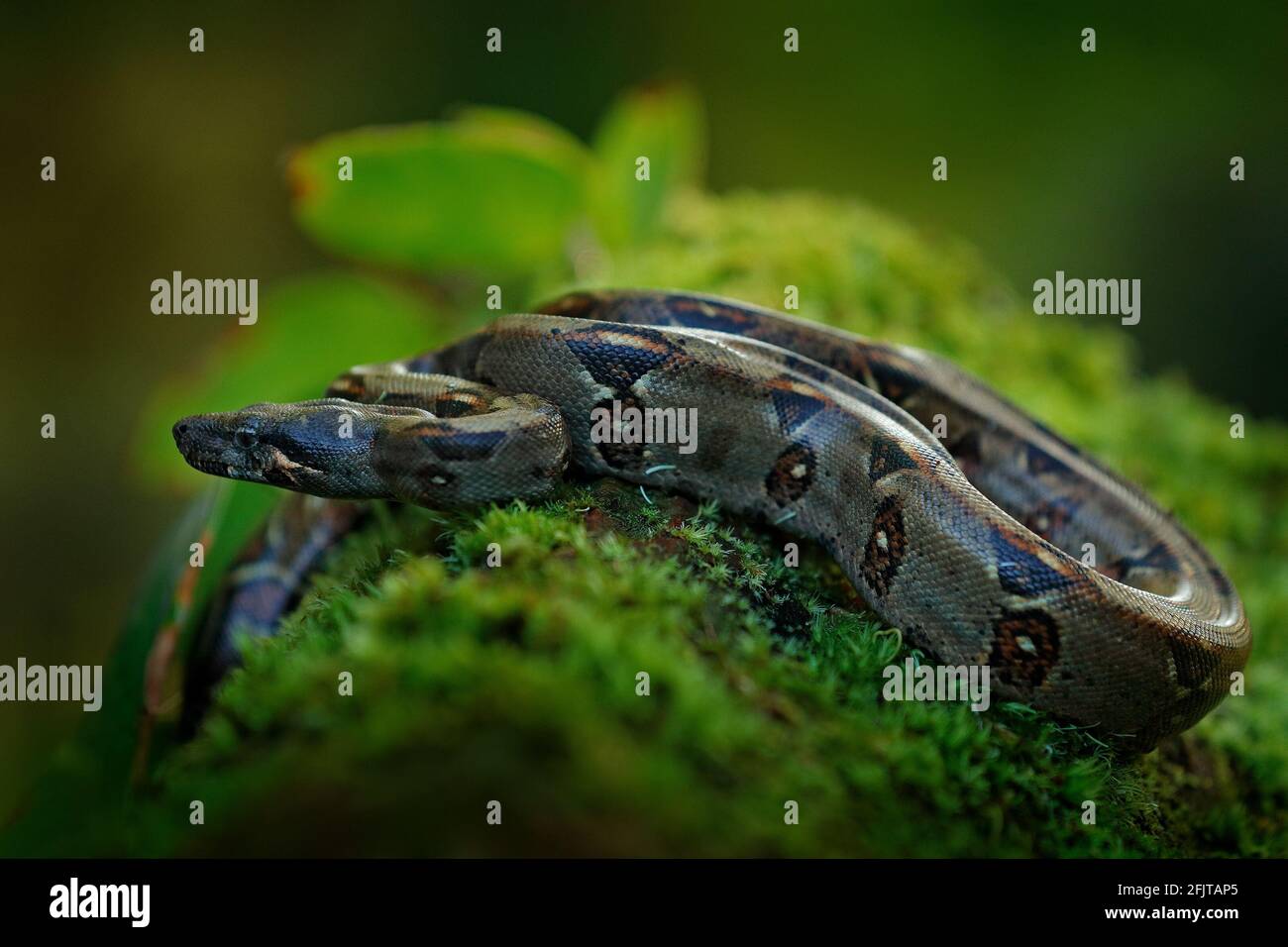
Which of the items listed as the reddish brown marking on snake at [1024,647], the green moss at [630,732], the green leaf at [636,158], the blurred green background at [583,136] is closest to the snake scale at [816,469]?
the reddish brown marking on snake at [1024,647]

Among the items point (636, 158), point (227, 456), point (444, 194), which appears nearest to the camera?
point (227, 456)

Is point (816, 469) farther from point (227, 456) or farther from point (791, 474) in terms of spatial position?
point (227, 456)

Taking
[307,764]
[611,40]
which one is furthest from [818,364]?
[611,40]

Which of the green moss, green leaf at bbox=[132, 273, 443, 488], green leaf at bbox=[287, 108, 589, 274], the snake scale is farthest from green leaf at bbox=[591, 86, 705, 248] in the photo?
the green moss

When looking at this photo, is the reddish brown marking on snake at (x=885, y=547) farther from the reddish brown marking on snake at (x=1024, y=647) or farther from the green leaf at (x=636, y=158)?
the green leaf at (x=636, y=158)

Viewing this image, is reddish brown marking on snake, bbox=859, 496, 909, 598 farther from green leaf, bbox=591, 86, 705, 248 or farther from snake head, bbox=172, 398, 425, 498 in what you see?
green leaf, bbox=591, 86, 705, 248

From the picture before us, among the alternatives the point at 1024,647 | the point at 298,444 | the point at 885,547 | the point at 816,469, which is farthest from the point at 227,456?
the point at 1024,647

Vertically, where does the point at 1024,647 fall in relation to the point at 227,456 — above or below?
below
